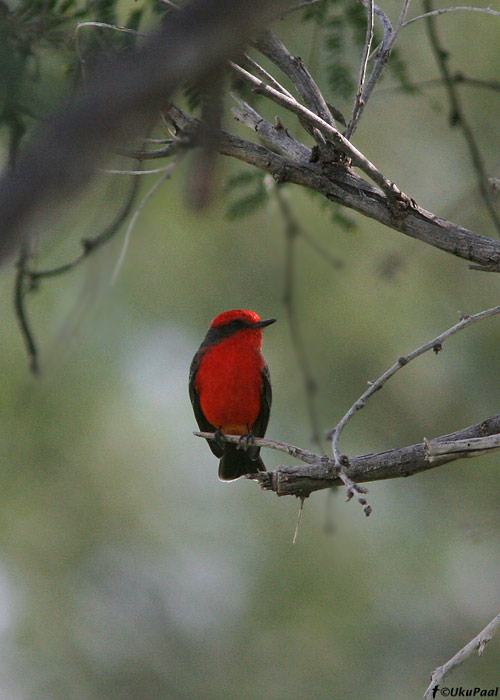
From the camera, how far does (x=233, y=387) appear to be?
21.3ft

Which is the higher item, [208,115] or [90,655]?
[208,115]

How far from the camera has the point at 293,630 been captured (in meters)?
9.84

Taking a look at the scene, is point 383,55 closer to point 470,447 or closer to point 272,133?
point 272,133

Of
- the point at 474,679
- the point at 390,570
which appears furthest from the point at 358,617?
the point at 474,679

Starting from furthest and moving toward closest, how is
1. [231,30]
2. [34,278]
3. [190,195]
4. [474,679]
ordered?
[474,679]
[34,278]
[190,195]
[231,30]

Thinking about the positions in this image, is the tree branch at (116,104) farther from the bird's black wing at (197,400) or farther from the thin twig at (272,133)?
the bird's black wing at (197,400)

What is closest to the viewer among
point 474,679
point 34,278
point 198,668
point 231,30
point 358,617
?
point 231,30

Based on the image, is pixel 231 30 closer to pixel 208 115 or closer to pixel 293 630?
pixel 208 115

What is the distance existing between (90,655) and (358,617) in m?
3.30

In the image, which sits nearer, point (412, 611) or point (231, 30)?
point (231, 30)

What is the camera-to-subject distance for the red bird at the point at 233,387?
6516 millimetres

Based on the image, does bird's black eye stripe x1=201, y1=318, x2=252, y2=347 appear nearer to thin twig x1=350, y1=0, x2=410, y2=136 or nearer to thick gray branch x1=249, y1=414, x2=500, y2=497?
thick gray branch x1=249, y1=414, x2=500, y2=497

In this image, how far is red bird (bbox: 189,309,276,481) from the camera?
652 cm

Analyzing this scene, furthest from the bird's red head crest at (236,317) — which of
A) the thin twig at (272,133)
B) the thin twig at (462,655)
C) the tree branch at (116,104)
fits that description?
the tree branch at (116,104)
